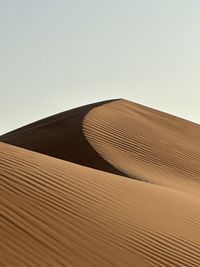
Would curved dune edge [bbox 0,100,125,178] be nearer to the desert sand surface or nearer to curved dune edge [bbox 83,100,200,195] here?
the desert sand surface

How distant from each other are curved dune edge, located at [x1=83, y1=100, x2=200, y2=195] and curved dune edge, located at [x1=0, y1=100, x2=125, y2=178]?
0.77 ft

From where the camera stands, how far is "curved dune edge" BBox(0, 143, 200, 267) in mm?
7070

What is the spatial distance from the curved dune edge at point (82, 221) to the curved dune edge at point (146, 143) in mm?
4226

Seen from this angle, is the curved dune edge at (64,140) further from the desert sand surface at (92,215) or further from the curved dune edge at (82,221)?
the curved dune edge at (82,221)

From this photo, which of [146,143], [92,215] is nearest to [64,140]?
[146,143]

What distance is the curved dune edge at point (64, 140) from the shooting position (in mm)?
16844

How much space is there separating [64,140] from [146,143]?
2344mm

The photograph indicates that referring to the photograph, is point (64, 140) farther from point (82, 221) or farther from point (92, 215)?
point (82, 221)

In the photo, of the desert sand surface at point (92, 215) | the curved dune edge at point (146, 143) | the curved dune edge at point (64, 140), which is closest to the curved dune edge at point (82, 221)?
the desert sand surface at point (92, 215)

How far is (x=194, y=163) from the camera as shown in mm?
19625

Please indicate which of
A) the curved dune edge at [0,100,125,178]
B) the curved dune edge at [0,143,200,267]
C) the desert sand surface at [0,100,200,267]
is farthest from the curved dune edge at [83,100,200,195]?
the curved dune edge at [0,143,200,267]

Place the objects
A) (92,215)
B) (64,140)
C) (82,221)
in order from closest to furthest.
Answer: (82,221), (92,215), (64,140)

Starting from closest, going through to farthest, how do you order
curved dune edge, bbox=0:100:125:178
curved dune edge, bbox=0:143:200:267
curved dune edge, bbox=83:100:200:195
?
curved dune edge, bbox=0:143:200:267 → curved dune edge, bbox=83:100:200:195 → curved dune edge, bbox=0:100:125:178

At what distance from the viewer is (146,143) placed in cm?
1948
